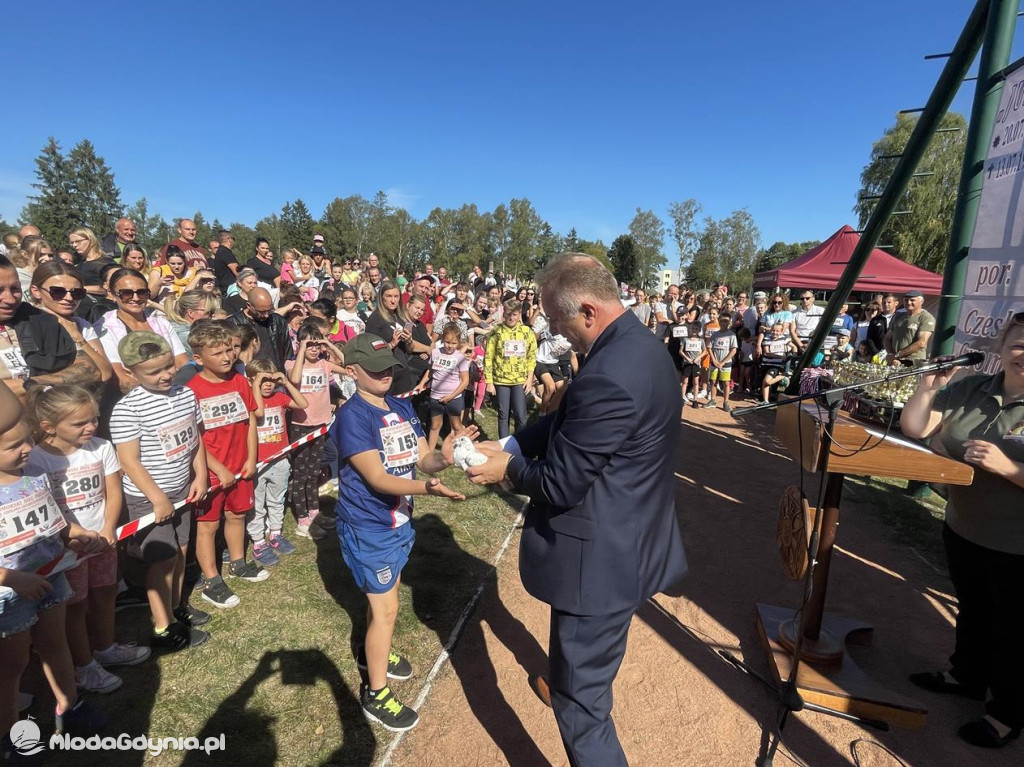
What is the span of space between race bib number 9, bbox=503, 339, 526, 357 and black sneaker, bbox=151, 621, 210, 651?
174 inches

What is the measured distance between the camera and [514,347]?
21.8 ft

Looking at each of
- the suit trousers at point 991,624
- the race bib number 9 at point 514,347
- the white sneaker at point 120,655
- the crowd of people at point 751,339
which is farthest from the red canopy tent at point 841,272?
the white sneaker at point 120,655

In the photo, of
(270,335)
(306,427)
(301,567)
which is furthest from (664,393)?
(270,335)

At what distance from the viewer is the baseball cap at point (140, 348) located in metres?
2.91

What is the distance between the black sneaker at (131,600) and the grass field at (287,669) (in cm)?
8

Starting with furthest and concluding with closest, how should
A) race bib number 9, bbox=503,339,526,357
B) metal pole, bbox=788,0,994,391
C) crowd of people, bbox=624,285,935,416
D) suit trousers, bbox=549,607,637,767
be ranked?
crowd of people, bbox=624,285,935,416, race bib number 9, bbox=503,339,526,357, metal pole, bbox=788,0,994,391, suit trousers, bbox=549,607,637,767

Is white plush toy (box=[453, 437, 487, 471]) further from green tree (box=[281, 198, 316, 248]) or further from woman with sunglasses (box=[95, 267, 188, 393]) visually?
green tree (box=[281, 198, 316, 248])

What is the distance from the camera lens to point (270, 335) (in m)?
5.12

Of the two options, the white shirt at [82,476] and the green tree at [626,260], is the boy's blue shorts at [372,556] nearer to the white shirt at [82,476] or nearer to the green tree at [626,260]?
the white shirt at [82,476]

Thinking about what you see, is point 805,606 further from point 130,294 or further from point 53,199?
point 53,199

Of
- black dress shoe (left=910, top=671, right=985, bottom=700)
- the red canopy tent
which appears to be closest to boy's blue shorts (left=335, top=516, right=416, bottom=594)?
black dress shoe (left=910, top=671, right=985, bottom=700)

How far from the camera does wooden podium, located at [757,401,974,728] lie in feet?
8.53

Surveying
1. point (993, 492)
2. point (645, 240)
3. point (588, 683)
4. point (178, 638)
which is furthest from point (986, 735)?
point (645, 240)

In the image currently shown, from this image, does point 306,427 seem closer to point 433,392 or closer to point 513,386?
point 433,392
